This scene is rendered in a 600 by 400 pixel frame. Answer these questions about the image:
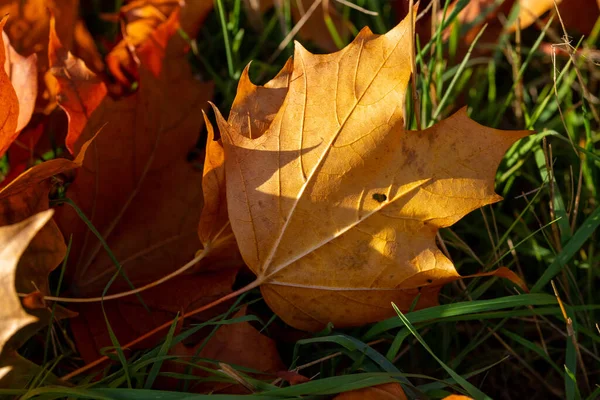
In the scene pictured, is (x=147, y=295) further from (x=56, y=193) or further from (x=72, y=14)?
(x=72, y=14)

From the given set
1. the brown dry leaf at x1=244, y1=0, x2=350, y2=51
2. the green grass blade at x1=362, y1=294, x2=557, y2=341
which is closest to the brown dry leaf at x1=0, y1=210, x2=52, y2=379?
the green grass blade at x1=362, y1=294, x2=557, y2=341

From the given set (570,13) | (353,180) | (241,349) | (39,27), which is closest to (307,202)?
(353,180)

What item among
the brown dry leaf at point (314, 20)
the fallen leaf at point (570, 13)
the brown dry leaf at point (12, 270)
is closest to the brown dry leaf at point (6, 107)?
the brown dry leaf at point (12, 270)

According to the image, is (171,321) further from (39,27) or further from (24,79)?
(39,27)

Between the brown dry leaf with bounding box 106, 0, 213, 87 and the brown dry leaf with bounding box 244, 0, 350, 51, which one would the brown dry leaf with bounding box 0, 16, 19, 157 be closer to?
the brown dry leaf with bounding box 106, 0, 213, 87

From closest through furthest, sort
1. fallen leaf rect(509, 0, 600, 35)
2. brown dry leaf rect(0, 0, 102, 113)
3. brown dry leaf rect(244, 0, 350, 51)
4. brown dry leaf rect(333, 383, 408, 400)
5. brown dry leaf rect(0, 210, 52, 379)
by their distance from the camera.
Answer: brown dry leaf rect(0, 210, 52, 379) → brown dry leaf rect(333, 383, 408, 400) → brown dry leaf rect(0, 0, 102, 113) → fallen leaf rect(509, 0, 600, 35) → brown dry leaf rect(244, 0, 350, 51)

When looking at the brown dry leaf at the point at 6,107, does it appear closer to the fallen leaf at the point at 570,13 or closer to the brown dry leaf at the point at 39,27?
the brown dry leaf at the point at 39,27
